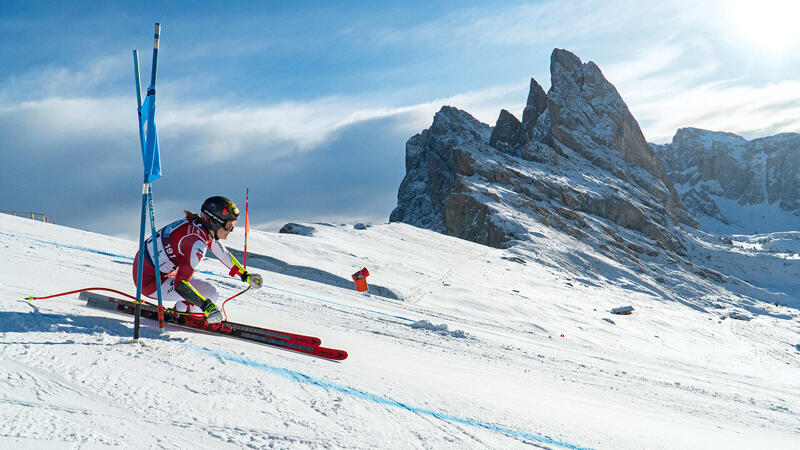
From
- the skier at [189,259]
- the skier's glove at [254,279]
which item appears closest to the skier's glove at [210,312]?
the skier at [189,259]

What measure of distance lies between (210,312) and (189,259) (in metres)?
0.62

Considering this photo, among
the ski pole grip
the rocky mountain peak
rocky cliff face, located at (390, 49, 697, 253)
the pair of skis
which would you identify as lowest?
the pair of skis

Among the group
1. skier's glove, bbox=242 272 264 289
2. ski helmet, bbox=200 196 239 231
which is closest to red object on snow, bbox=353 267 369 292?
skier's glove, bbox=242 272 264 289

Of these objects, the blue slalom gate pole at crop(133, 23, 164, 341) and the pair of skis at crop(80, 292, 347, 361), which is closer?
the blue slalom gate pole at crop(133, 23, 164, 341)

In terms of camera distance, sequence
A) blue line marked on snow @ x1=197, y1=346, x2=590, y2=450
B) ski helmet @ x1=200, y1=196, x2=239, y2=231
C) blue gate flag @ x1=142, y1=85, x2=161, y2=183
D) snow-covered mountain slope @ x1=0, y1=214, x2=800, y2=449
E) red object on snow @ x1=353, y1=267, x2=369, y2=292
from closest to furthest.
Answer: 1. snow-covered mountain slope @ x1=0, y1=214, x2=800, y2=449
2. blue line marked on snow @ x1=197, y1=346, x2=590, y2=450
3. blue gate flag @ x1=142, y1=85, x2=161, y2=183
4. ski helmet @ x1=200, y1=196, x2=239, y2=231
5. red object on snow @ x1=353, y1=267, x2=369, y2=292

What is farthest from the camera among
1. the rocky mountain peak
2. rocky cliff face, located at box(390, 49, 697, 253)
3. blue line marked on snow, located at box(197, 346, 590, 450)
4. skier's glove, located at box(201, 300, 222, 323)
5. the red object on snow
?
the rocky mountain peak

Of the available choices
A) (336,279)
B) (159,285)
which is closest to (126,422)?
(159,285)

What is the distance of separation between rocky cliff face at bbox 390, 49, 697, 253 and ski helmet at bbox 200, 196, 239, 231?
1647 inches

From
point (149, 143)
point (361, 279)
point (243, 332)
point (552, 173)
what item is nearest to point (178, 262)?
Result: point (243, 332)

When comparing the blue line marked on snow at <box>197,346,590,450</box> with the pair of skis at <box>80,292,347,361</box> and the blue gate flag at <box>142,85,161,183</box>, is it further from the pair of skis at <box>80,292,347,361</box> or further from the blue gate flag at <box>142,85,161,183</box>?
the blue gate flag at <box>142,85,161,183</box>

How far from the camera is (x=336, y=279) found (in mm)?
14086

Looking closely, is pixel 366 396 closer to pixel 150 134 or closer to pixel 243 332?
pixel 243 332

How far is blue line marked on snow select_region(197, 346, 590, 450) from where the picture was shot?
3379mm

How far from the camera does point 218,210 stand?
4945 millimetres
